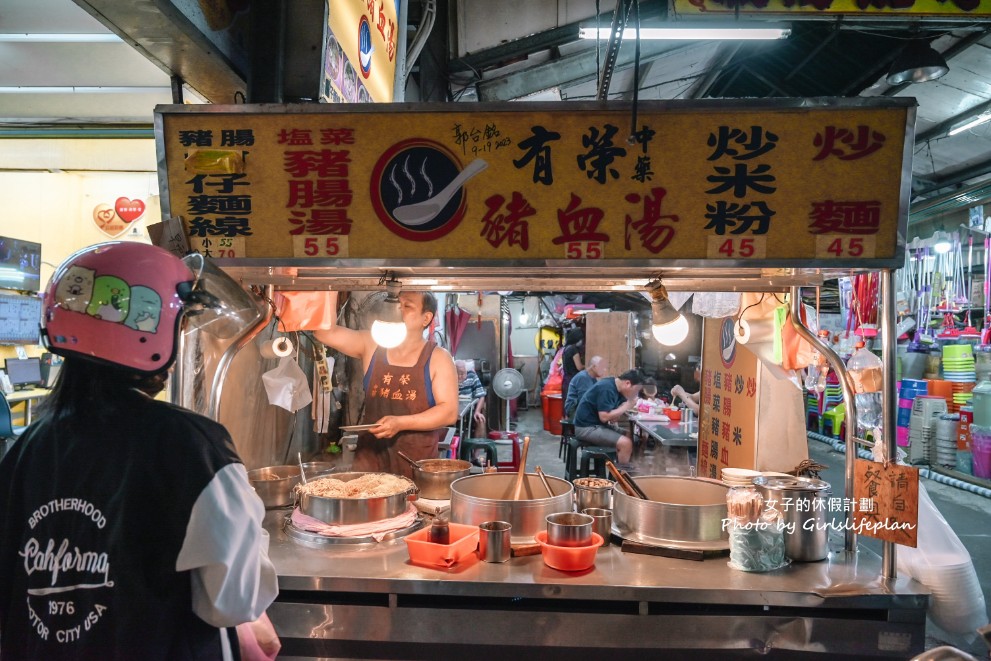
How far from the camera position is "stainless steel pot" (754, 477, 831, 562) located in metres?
2.47

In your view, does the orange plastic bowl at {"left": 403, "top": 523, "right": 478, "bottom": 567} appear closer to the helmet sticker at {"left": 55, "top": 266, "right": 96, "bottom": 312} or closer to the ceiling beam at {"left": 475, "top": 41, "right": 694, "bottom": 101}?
the helmet sticker at {"left": 55, "top": 266, "right": 96, "bottom": 312}

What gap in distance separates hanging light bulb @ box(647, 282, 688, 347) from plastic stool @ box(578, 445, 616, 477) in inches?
171

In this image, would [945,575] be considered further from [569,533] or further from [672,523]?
[569,533]

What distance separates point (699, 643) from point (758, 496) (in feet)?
2.10

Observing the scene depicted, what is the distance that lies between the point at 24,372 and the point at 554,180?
5968mm

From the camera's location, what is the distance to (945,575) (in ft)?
7.47

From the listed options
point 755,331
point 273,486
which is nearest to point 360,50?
point 273,486

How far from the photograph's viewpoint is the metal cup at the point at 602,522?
2.61 m

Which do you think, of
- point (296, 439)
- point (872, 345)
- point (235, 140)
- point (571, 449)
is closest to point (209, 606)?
point (235, 140)

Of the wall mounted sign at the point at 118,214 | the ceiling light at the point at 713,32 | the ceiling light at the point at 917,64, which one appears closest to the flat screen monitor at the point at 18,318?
the wall mounted sign at the point at 118,214

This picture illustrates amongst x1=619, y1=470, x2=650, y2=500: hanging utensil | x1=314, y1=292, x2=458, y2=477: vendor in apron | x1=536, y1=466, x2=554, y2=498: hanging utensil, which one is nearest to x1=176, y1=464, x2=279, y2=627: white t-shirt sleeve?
x1=536, y1=466, x2=554, y2=498: hanging utensil

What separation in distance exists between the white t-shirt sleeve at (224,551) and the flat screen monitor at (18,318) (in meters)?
5.26

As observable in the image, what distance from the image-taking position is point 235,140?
2.33m

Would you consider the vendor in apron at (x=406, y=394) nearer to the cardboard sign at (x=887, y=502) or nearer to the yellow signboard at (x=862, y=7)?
the cardboard sign at (x=887, y=502)
